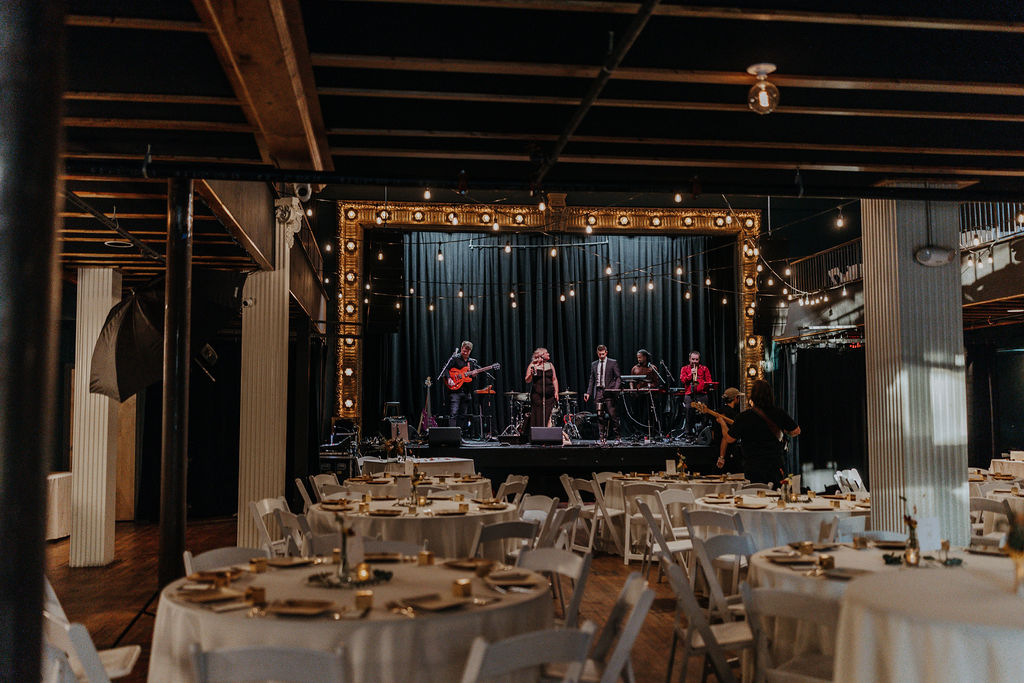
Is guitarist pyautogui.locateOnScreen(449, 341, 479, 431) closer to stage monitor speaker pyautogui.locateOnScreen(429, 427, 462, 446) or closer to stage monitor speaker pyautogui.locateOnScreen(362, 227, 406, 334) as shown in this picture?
stage monitor speaker pyautogui.locateOnScreen(362, 227, 406, 334)

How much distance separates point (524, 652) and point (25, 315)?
65.3 inches

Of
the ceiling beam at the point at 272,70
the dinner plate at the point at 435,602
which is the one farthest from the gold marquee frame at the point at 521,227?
the dinner plate at the point at 435,602

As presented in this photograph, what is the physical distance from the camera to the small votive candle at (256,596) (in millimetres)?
3271

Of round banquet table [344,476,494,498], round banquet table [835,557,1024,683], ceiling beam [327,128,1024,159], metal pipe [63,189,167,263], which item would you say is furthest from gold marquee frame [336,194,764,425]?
round banquet table [835,557,1024,683]

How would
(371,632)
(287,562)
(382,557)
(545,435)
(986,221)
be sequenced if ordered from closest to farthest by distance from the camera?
(371,632), (287,562), (382,557), (545,435), (986,221)

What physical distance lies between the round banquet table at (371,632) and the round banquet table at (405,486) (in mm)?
4358

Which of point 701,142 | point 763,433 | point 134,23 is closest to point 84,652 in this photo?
→ point 134,23

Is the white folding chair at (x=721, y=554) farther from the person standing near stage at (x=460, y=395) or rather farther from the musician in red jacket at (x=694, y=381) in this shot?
the person standing near stage at (x=460, y=395)

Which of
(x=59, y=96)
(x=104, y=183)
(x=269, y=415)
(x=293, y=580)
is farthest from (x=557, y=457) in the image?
(x=59, y=96)

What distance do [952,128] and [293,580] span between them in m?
4.96

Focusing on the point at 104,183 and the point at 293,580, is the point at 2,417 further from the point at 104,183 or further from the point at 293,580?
the point at 104,183

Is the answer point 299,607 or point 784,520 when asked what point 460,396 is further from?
point 299,607

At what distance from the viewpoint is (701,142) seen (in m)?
5.68

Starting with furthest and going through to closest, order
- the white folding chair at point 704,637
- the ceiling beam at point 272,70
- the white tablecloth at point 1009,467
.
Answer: the white tablecloth at point 1009,467 → the white folding chair at point 704,637 → the ceiling beam at point 272,70
